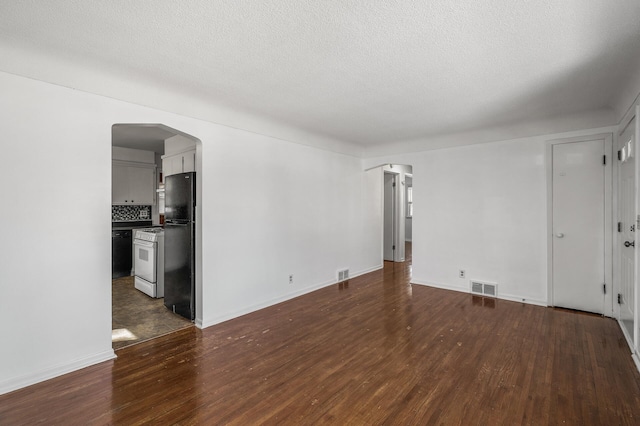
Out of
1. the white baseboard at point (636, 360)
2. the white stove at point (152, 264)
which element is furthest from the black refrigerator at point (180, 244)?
the white baseboard at point (636, 360)

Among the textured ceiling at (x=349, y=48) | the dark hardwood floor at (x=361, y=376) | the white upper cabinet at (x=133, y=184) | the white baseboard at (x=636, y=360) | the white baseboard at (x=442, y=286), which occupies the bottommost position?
the dark hardwood floor at (x=361, y=376)

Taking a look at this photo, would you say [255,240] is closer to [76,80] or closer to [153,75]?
[153,75]

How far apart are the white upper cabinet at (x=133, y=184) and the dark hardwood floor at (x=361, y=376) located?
→ 4082mm

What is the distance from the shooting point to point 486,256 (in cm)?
474

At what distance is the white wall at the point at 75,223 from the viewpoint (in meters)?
2.32

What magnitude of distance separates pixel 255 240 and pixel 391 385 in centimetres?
246

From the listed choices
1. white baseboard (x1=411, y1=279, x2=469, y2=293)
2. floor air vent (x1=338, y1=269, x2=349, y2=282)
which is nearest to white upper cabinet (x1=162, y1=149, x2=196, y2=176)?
floor air vent (x1=338, y1=269, x2=349, y2=282)

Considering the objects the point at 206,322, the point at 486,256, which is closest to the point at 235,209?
the point at 206,322

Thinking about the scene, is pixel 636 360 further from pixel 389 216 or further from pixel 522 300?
pixel 389 216

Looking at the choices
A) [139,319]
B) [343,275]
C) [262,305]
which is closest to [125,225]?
[139,319]

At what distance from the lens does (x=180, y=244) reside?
3.82 meters

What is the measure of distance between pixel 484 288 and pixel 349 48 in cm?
417

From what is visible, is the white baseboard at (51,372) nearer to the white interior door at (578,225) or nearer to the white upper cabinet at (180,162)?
the white upper cabinet at (180,162)

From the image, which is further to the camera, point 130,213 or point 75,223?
point 130,213
